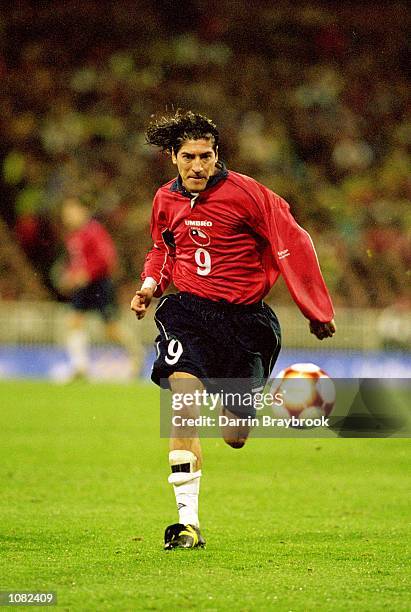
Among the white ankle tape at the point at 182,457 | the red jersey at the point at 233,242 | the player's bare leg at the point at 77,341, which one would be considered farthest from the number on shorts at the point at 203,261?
the player's bare leg at the point at 77,341

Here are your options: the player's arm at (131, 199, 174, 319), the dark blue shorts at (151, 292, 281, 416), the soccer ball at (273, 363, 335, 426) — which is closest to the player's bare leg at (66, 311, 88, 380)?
the soccer ball at (273, 363, 335, 426)

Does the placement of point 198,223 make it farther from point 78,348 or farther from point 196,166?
point 78,348

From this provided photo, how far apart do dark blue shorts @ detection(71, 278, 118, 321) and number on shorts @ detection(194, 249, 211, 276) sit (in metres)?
10.4

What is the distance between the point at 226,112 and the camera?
24125 mm

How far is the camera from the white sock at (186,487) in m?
5.59

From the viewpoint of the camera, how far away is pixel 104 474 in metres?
8.46

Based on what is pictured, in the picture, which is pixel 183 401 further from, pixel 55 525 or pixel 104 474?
pixel 104 474

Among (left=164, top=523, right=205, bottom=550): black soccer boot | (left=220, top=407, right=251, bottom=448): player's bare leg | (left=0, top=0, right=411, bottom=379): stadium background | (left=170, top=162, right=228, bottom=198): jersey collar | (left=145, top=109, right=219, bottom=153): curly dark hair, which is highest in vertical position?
(left=0, top=0, right=411, bottom=379): stadium background

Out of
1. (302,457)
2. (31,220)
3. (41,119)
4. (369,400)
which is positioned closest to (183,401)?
(302,457)

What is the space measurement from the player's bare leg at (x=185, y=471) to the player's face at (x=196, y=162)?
95 centimetres

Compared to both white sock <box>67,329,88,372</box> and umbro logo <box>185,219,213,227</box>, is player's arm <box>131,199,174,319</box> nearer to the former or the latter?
umbro logo <box>185,219,213,227</box>

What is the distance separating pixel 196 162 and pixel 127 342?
451 inches

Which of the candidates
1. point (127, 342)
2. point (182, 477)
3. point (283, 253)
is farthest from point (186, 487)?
point (127, 342)

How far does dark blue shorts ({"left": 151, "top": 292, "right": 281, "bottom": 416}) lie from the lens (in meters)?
5.82
